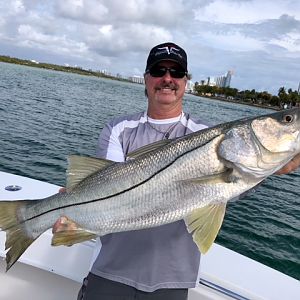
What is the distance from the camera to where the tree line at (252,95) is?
443ft

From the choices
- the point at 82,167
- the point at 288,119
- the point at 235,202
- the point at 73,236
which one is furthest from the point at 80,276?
the point at 235,202

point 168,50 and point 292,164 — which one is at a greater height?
point 168,50

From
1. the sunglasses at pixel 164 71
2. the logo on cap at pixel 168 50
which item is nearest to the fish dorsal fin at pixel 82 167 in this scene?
the sunglasses at pixel 164 71

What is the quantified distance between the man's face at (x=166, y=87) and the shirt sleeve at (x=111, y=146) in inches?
16.5

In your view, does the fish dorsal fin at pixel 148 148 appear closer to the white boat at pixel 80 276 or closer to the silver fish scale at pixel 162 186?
the silver fish scale at pixel 162 186

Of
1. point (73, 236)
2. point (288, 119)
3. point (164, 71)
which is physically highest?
point (164, 71)

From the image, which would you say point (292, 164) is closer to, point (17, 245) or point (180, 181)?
point (180, 181)

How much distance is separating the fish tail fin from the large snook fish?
0.25ft

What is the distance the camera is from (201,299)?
3.47 m

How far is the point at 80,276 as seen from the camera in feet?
12.2

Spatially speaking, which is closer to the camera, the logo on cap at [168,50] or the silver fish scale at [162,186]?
the silver fish scale at [162,186]

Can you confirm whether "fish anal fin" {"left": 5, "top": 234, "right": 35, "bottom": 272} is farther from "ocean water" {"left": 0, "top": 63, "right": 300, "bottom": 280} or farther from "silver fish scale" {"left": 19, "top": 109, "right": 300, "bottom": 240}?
"ocean water" {"left": 0, "top": 63, "right": 300, "bottom": 280}

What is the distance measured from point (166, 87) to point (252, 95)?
514 feet

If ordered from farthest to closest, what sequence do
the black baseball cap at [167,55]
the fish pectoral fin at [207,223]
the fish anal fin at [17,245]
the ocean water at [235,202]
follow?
the ocean water at [235,202], the black baseball cap at [167,55], the fish anal fin at [17,245], the fish pectoral fin at [207,223]
